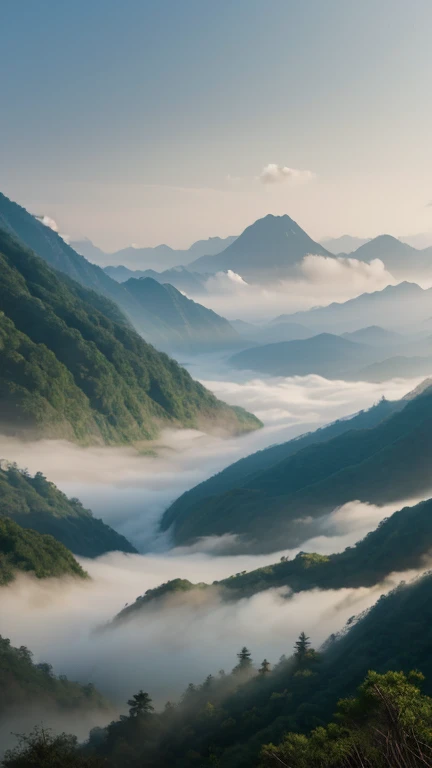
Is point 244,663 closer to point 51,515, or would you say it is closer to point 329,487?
point 329,487

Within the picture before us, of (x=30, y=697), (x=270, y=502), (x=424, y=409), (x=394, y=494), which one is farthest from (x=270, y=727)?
(x=424, y=409)

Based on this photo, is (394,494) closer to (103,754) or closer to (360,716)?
(103,754)

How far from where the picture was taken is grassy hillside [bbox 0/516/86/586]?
123m

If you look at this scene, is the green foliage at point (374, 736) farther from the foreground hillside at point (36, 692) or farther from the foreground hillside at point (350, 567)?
the foreground hillside at point (350, 567)

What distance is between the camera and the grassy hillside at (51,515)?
6521 inches

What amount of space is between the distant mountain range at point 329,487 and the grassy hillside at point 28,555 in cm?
5575

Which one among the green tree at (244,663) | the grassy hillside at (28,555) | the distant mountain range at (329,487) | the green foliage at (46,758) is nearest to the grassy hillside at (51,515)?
the distant mountain range at (329,487)

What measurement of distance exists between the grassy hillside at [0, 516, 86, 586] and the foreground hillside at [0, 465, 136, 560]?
26363mm

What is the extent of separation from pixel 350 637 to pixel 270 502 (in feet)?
293

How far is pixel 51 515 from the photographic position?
173250 mm

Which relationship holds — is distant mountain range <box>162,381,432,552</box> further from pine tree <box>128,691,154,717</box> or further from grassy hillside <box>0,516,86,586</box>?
pine tree <box>128,691,154,717</box>

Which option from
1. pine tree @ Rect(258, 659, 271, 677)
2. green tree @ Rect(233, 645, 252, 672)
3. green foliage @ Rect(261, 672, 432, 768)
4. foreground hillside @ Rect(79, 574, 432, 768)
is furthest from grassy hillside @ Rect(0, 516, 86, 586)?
green foliage @ Rect(261, 672, 432, 768)

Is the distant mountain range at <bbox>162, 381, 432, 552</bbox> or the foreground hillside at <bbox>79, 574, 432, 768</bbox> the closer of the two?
the foreground hillside at <bbox>79, 574, 432, 768</bbox>

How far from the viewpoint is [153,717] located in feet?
275
